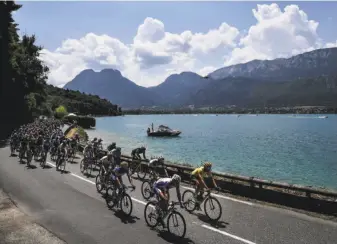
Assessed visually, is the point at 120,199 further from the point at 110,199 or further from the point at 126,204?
the point at 110,199

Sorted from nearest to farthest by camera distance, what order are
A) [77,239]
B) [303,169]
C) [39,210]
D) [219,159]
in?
[77,239] → [39,210] → [303,169] → [219,159]

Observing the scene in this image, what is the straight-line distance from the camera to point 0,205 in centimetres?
1395

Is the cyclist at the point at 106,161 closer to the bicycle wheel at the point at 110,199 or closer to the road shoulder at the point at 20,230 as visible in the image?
the bicycle wheel at the point at 110,199

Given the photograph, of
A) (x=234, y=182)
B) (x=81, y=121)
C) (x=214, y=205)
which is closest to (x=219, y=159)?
(x=234, y=182)

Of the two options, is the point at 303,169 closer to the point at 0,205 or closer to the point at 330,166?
the point at 330,166

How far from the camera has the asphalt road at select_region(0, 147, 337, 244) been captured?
10.3 m

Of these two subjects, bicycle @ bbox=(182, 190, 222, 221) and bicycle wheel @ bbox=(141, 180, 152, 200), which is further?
bicycle wheel @ bbox=(141, 180, 152, 200)

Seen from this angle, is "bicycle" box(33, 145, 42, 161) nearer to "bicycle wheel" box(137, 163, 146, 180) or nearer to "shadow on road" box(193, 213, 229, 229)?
"bicycle wheel" box(137, 163, 146, 180)

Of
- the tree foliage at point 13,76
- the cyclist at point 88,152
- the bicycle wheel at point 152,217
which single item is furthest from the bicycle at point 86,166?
the tree foliage at point 13,76

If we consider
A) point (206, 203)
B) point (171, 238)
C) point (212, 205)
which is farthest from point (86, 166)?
point (171, 238)

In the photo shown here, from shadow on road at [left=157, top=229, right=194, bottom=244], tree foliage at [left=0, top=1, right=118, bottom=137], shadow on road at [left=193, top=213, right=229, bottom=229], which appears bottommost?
shadow on road at [left=157, top=229, right=194, bottom=244]

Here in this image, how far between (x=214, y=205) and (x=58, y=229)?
548 centimetres

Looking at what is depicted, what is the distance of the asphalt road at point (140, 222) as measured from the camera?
10273 millimetres

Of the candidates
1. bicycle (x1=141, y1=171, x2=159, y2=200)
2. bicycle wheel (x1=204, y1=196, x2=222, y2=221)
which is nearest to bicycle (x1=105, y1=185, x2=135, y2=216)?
bicycle (x1=141, y1=171, x2=159, y2=200)
